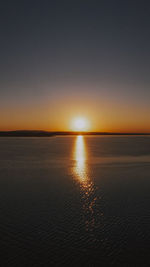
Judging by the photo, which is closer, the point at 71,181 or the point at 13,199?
the point at 13,199

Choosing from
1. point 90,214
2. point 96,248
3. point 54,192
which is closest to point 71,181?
point 54,192

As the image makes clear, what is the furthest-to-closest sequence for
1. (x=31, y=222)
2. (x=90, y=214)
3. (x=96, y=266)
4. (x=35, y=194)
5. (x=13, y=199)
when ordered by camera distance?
(x=35, y=194) → (x=13, y=199) → (x=90, y=214) → (x=31, y=222) → (x=96, y=266)

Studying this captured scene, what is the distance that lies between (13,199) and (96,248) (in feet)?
33.4

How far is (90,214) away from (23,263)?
22.5 ft

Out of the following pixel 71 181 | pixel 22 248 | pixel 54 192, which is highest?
pixel 71 181

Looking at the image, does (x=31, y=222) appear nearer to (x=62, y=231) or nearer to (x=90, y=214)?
(x=62, y=231)

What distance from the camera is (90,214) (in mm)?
15883

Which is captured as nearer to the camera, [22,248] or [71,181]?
[22,248]

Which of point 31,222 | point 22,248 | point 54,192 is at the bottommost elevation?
point 22,248

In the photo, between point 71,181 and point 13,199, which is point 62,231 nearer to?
point 13,199

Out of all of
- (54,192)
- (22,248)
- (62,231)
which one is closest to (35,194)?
(54,192)

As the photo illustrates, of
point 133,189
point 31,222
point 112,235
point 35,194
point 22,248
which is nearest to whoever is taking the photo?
point 22,248

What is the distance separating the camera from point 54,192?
2195 centimetres

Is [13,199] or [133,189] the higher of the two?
[133,189]
